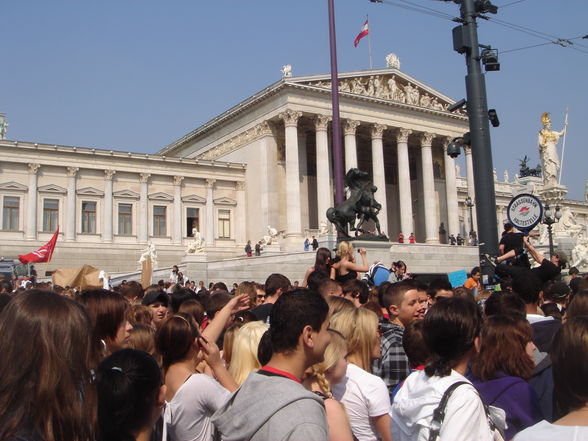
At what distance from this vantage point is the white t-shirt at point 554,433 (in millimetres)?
2504

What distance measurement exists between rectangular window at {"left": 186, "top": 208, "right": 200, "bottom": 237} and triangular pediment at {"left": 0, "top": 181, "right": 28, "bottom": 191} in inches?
490

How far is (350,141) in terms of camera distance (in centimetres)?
5112

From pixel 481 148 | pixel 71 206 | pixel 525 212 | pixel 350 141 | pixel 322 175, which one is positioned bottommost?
pixel 525 212

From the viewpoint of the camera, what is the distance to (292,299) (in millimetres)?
3346

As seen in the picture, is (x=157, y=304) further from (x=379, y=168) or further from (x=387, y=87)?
(x=387, y=87)

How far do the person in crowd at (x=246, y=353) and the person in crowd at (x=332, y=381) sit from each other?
0.65 m

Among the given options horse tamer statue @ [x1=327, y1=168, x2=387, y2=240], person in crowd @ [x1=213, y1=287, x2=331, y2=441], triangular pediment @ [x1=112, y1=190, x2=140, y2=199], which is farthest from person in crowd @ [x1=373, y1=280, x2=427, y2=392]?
triangular pediment @ [x1=112, y1=190, x2=140, y2=199]

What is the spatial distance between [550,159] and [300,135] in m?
26.4

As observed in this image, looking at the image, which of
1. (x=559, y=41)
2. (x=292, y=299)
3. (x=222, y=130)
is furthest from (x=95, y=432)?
(x=222, y=130)

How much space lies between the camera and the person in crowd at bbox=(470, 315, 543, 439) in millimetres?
3678

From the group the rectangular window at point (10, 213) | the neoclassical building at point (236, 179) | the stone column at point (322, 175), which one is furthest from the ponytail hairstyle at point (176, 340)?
the rectangular window at point (10, 213)

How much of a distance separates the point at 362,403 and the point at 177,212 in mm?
47723

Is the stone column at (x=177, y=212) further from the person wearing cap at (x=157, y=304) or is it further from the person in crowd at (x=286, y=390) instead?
the person in crowd at (x=286, y=390)

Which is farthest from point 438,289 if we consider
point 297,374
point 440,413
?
point 297,374
